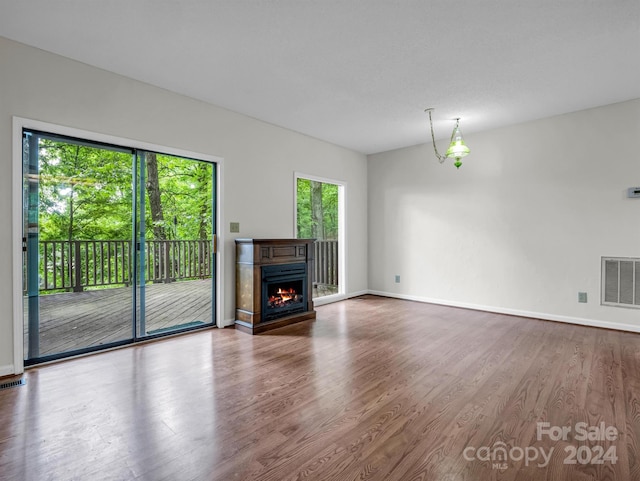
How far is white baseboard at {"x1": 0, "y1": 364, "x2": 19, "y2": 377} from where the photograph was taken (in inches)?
103

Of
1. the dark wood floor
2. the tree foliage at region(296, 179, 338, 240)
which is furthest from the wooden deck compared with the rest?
the tree foliage at region(296, 179, 338, 240)

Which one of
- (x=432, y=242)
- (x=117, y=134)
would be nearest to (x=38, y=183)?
(x=117, y=134)

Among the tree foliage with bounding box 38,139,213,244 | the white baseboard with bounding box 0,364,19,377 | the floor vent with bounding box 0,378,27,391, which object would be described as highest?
the tree foliage with bounding box 38,139,213,244

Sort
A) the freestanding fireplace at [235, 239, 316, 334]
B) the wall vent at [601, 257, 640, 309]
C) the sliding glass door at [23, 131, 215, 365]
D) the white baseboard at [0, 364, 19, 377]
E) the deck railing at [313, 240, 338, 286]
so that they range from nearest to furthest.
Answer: the white baseboard at [0, 364, 19, 377], the sliding glass door at [23, 131, 215, 365], the wall vent at [601, 257, 640, 309], the freestanding fireplace at [235, 239, 316, 334], the deck railing at [313, 240, 338, 286]

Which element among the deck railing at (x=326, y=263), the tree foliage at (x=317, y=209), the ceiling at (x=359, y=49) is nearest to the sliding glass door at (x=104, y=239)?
the ceiling at (x=359, y=49)

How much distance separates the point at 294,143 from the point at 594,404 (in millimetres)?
4434

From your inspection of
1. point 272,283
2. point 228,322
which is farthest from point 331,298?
point 228,322

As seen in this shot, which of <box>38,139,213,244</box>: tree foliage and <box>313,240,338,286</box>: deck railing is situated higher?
<box>38,139,213,244</box>: tree foliage

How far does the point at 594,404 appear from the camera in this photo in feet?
7.18

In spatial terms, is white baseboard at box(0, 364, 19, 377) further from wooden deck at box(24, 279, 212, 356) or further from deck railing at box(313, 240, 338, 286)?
deck railing at box(313, 240, 338, 286)

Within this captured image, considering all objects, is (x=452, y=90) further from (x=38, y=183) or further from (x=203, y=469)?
(x=38, y=183)

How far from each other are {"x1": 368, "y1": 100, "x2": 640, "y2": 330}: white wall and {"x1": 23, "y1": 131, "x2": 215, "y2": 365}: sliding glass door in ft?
11.3

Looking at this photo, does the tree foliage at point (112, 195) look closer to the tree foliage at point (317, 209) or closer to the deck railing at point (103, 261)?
the deck railing at point (103, 261)

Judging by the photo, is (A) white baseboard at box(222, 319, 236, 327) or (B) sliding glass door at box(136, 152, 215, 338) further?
(A) white baseboard at box(222, 319, 236, 327)
